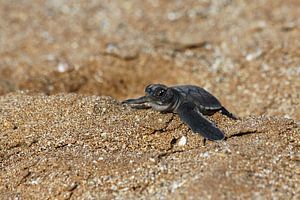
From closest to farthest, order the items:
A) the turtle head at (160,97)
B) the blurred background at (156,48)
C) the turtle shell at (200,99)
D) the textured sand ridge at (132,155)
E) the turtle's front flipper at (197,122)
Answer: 1. the textured sand ridge at (132,155)
2. the turtle's front flipper at (197,122)
3. the turtle head at (160,97)
4. the turtle shell at (200,99)
5. the blurred background at (156,48)

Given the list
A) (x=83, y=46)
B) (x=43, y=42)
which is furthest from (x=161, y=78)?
(x=43, y=42)

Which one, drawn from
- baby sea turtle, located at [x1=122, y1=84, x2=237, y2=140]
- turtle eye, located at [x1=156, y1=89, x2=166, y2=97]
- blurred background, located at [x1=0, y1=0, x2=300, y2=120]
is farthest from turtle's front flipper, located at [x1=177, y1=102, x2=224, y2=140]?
blurred background, located at [x1=0, y1=0, x2=300, y2=120]

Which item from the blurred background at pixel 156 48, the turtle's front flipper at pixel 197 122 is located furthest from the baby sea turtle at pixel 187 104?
the blurred background at pixel 156 48

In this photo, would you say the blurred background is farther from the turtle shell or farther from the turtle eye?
the turtle eye

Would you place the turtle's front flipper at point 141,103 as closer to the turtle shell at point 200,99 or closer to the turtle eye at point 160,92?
the turtle eye at point 160,92

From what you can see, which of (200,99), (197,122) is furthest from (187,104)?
(197,122)

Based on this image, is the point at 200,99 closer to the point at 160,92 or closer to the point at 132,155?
the point at 160,92

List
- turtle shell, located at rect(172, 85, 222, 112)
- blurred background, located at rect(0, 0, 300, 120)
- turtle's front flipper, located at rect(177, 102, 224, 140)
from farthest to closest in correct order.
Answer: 1. blurred background, located at rect(0, 0, 300, 120)
2. turtle shell, located at rect(172, 85, 222, 112)
3. turtle's front flipper, located at rect(177, 102, 224, 140)

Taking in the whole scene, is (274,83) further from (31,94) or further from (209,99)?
(31,94)
